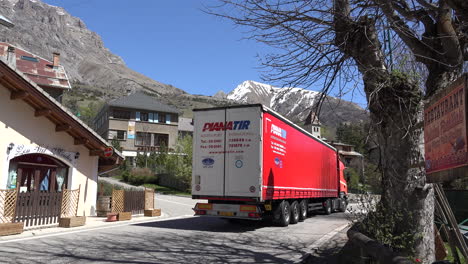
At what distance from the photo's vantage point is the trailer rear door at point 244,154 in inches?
469

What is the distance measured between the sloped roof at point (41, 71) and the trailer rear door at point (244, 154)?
65.8 ft

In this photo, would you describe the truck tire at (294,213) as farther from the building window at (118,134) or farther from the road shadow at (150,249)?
the building window at (118,134)

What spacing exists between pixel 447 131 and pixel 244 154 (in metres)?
8.45

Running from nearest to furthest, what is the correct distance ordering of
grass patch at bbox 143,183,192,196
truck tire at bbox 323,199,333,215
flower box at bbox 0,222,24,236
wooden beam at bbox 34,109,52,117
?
flower box at bbox 0,222,24,236 < wooden beam at bbox 34,109,52,117 < truck tire at bbox 323,199,333,215 < grass patch at bbox 143,183,192,196

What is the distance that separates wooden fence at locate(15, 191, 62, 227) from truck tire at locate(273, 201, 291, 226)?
7.33 meters

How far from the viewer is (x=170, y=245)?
9.23m

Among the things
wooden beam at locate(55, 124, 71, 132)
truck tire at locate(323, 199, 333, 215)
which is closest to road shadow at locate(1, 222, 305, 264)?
wooden beam at locate(55, 124, 71, 132)

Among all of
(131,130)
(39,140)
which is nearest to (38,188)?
(39,140)

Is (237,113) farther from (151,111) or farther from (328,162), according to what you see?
(151,111)

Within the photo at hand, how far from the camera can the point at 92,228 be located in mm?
12328

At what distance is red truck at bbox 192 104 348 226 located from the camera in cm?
1199

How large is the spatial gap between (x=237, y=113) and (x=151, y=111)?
4485 cm

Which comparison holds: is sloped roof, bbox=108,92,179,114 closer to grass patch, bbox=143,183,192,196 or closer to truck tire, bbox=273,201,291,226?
grass patch, bbox=143,183,192,196

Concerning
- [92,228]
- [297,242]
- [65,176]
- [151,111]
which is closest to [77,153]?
[65,176]
